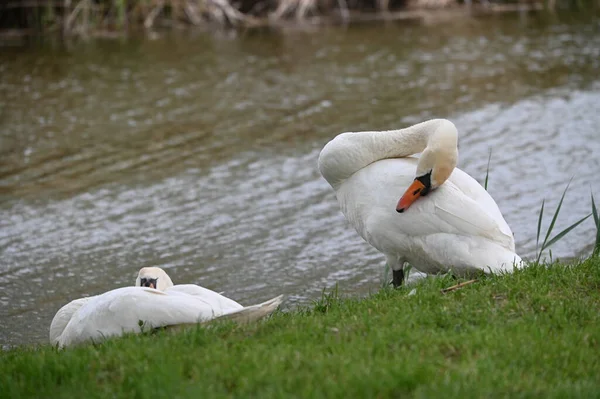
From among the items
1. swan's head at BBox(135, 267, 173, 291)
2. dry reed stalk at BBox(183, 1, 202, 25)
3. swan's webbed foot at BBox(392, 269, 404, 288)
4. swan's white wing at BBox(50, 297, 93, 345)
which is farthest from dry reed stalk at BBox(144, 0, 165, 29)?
swan's white wing at BBox(50, 297, 93, 345)

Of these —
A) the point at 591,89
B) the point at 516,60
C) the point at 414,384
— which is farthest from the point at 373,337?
the point at 516,60

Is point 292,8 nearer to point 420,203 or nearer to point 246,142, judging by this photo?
point 246,142

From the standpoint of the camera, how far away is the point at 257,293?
812 centimetres

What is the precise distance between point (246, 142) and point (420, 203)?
698 centimetres

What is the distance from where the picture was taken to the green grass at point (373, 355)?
4078 mm

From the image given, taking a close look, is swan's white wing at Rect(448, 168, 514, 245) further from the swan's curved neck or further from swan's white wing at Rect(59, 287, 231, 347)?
swan's white wing at Rect(59, 287, 231, 347)

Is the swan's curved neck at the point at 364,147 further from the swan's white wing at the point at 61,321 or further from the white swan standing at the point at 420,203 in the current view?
the swan's white wing at the point at 61,321

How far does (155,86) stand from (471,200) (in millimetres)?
10672

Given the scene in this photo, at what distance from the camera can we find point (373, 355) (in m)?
4.48

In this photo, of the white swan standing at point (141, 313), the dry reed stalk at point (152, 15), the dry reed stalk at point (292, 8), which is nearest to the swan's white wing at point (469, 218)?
the white swan standing at point (141, 313)

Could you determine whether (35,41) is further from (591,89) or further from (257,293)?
(257,293)

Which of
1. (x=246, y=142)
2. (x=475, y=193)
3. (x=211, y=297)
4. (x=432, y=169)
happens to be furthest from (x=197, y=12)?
(x=211, y=297)

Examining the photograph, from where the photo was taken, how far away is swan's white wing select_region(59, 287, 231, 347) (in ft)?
17.5

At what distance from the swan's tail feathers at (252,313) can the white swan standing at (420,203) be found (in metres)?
1.45
